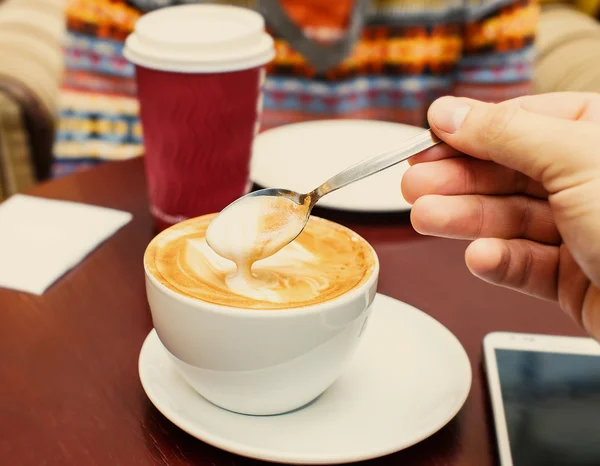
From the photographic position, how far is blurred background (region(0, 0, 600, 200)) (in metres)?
1.40

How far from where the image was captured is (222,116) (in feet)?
2.53

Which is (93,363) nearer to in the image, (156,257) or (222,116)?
(156,257)

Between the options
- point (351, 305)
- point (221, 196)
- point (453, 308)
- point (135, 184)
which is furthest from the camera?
point (135, 184)

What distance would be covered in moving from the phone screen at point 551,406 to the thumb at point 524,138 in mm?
163

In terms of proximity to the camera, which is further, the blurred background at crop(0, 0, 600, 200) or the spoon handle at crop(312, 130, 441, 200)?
the blurred background at crop(0, 0, 600, 200)

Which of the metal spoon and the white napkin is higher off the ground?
the metal spoon

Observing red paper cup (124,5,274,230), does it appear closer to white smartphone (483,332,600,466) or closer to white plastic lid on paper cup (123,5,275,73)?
white plastic lid on paper cup (123,5,275,73)

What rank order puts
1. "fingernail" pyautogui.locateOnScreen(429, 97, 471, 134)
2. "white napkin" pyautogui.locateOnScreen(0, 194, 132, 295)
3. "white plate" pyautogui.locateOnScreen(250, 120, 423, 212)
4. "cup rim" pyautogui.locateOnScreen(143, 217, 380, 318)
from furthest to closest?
"white plate" pyautogui.locateOnScreen(250, 120, 423, 212)
"white napkin" pyautogui.locateOnScreen(0, 194, 132, 295)
"fingernail" pyautogui.locateOnScreen(429, 97, 471, 134)
"cup rim" pyautogui.locateOnScreen(143, 217, 380, 318)

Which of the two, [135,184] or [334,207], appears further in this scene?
[135,184]

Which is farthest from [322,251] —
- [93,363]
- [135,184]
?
[135,184]

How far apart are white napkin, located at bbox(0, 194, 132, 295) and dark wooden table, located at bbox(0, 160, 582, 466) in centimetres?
1

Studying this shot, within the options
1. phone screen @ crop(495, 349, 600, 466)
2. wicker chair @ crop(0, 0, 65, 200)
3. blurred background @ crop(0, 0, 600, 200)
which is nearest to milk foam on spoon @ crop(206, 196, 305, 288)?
phone screen @ crop(495, 349, 600, 466)

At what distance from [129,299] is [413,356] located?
28 cm

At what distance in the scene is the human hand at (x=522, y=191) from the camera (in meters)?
0.48
